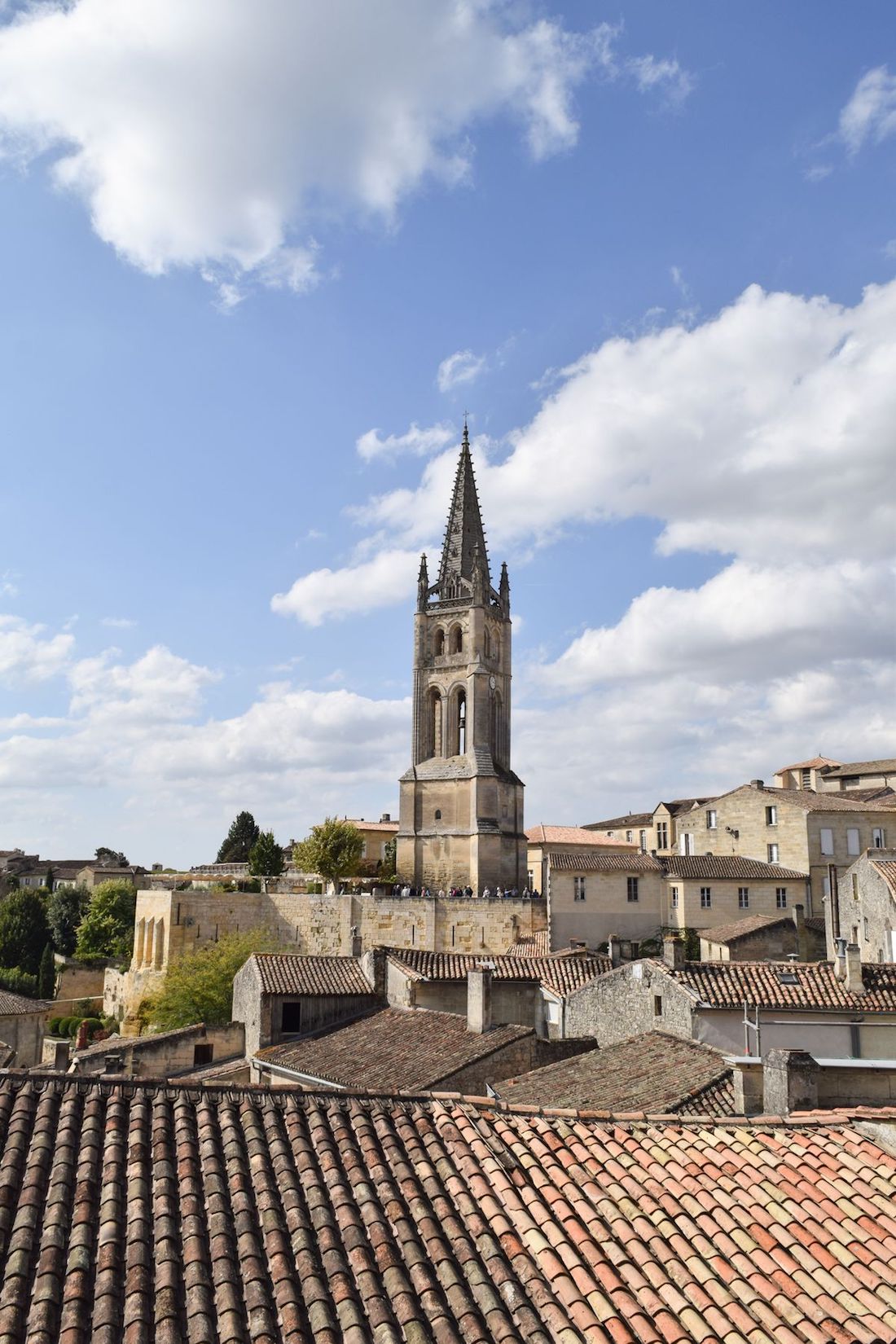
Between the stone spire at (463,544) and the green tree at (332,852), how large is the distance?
1455 centimetres

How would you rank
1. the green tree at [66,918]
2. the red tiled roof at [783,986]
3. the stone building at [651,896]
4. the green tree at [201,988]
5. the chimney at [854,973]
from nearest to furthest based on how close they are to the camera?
the red tiled roof at [783,986] → the chimney at [854,973] → the green tree at [201,988] → the stone building at [651,896] → the green tree at [66,918]

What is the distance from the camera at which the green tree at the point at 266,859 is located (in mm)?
61219

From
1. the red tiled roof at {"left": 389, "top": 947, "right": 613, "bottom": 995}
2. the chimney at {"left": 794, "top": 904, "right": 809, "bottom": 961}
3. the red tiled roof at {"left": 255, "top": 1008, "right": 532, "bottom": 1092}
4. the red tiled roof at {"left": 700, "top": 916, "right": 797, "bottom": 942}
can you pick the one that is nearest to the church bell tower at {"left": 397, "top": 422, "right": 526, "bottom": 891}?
the red tiled roof at {"left": 700, "top": 916, "right": 797, "bottom": 942}

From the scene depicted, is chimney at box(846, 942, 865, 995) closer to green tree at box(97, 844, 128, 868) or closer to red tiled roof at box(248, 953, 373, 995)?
red tiled roof at box(248, 953, 373, 995)

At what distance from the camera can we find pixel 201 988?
42.5 m

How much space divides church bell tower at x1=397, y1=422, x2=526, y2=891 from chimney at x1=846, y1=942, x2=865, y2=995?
3357cm

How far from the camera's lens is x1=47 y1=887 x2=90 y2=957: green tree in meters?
69.8

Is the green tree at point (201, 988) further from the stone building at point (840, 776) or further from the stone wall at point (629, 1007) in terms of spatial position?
the stone building at point (840, 776)

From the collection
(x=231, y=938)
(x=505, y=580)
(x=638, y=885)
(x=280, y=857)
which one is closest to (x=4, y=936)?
(x=280, y=857)

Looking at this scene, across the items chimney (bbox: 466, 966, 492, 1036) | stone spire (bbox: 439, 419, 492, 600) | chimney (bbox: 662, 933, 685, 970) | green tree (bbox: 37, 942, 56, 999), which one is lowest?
green tree (bbox: 37, 942, 56, 999)

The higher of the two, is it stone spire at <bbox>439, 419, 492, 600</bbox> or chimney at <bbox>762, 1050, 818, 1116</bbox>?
stone spire at <bbox>439, 419, 492, 600</bbox>

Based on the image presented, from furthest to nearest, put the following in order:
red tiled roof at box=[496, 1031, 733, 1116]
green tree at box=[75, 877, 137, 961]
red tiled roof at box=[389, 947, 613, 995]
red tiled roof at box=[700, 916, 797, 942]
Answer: green tree at box=[75, 877, 137, 961]
red tiled roof at box=[700, 916, 797, 942]
red tiled roof at box=[389, 947, 613, 995]
red tiled roof at box=[496, 1031, 733, 1116]

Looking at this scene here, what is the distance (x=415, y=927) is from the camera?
158ft

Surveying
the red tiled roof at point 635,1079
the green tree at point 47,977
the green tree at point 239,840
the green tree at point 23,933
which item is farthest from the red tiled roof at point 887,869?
the green tree at point 239,840
